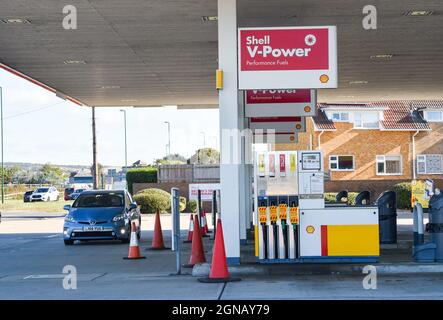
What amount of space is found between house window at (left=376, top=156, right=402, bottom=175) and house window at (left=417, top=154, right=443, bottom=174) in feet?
4.22

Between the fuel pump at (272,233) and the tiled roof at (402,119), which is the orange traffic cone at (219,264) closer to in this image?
the fuel pump at (272,233)

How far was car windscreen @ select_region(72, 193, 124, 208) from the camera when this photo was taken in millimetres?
21641

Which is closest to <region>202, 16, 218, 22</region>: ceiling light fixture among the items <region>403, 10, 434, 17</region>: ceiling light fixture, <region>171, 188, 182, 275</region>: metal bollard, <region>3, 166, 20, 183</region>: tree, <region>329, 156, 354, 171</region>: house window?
<region>403, 10, 434, 17</region>: ceiling light fixture

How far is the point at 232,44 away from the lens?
13477mm

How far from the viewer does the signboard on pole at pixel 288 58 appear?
1308cm

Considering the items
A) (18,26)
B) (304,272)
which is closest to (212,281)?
(304,272)

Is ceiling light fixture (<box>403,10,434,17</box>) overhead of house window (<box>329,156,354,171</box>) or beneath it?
overhead

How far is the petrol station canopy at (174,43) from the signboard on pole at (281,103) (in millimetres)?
1574

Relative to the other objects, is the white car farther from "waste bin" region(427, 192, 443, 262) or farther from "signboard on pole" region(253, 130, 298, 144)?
"waste bin" region(427, 192, 443, 262)

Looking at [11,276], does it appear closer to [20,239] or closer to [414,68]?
[20,239]

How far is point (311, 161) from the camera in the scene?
13.4 metres

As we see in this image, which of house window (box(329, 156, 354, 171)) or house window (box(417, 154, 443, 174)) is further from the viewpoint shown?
house window (box(329, 156, 354, 171))

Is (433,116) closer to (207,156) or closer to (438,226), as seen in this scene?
(207,156)
